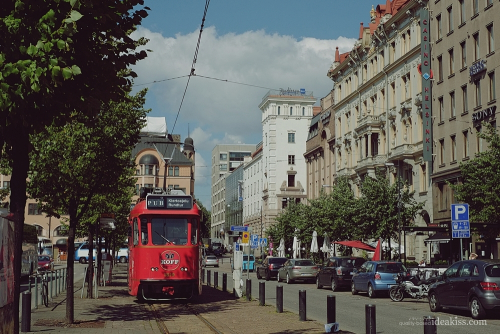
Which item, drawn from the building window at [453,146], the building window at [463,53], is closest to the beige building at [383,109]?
the building window at [453,146]

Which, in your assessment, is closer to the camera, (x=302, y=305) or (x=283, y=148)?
(x=302, y=305)

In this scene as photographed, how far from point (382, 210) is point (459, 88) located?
933cm

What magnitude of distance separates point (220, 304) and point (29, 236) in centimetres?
2352

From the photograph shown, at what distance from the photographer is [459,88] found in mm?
45875

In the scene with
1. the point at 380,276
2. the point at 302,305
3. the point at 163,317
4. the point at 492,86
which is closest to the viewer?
the point at 302,305

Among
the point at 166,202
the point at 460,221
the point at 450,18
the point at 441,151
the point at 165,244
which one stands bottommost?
the point at 165,244

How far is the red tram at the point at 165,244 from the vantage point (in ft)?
73.4

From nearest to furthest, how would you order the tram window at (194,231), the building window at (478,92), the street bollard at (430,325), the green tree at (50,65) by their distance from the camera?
the green tree at (50,65) → the street bollard at (430,325) → the tram window at (194,231) → the building window at (478,92)

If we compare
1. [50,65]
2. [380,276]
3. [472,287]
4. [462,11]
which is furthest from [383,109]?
[50,65]

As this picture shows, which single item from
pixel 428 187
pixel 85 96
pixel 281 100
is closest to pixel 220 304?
pixel 85 96

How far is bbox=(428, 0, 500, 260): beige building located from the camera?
42.2m

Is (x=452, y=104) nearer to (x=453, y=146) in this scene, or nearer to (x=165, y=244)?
(x=453, y=146)

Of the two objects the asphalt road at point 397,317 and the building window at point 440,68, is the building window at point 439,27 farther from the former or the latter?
the asphalt road at point 397,317

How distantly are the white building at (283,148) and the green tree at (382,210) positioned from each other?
6434cm
